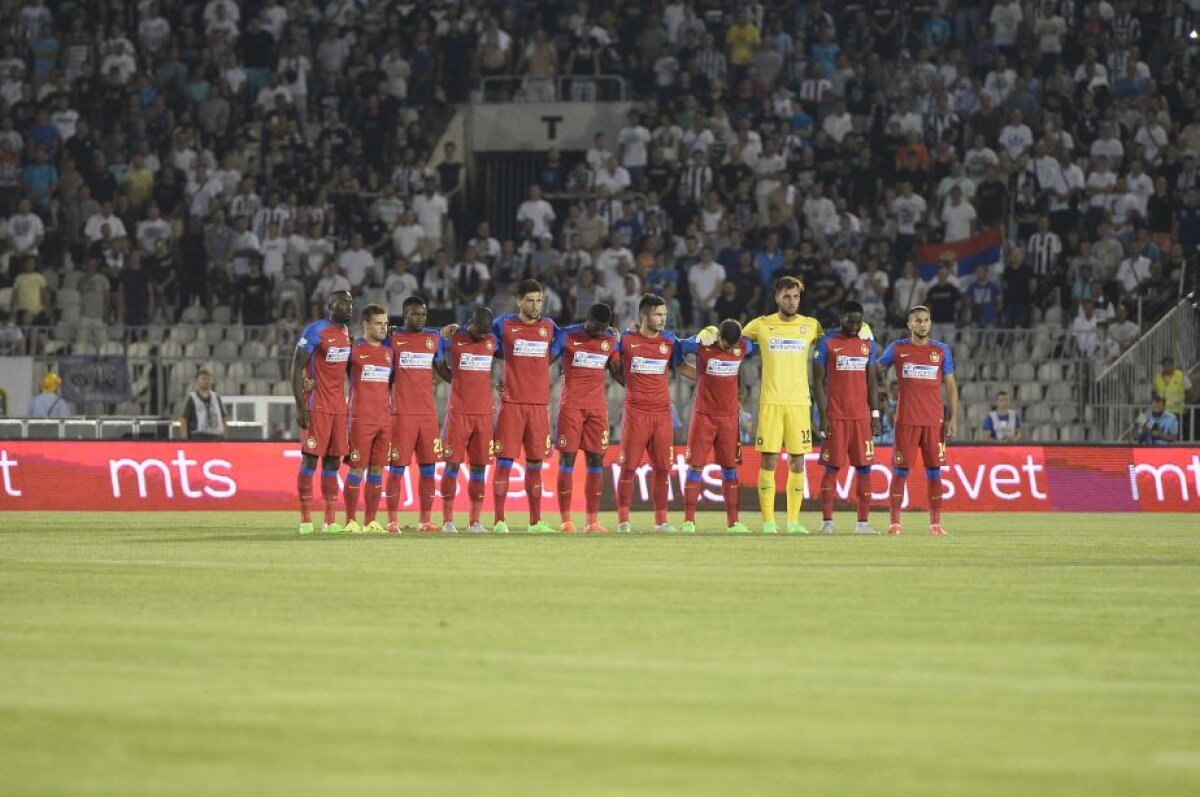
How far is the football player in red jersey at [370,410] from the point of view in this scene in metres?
20.4

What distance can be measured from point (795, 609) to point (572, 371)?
10056 mm

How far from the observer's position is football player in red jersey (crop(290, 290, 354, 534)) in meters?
20.0

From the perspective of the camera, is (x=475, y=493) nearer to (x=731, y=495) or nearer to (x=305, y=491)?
(x=305, y=491)

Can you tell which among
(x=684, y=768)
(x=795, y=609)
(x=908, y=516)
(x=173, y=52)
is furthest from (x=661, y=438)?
(x=173, y=52)

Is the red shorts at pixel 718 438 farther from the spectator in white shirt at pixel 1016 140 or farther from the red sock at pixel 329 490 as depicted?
the spectator in white shirt at pixel 1016 140

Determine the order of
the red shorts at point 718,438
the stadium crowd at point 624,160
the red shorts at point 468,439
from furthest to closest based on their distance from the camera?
the stadium crowd at point 624,160 → the red shorts at point 718,438 → the red shorts at point 468,439

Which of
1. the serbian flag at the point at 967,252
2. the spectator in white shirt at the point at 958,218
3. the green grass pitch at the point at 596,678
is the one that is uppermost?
the spectator in white shirt at the point at 958,218

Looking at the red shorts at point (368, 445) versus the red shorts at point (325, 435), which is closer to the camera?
the red shorts at point (325, 435)

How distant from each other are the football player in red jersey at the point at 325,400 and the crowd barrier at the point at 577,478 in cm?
615

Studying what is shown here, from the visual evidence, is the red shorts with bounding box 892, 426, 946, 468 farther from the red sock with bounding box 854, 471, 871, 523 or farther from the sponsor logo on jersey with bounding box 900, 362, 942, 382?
the sponsor logo on jersey with bounding box 900, 362, 942, 382

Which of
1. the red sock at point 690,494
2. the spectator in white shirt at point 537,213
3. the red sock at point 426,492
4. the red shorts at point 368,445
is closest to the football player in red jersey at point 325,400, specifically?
the red shorts at point 368,445

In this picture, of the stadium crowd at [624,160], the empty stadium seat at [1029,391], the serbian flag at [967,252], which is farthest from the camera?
the serbian flag at [967,252]

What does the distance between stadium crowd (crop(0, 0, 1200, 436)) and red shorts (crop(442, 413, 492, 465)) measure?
10.5m

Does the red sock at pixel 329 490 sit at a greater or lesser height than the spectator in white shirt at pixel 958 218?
lesser
